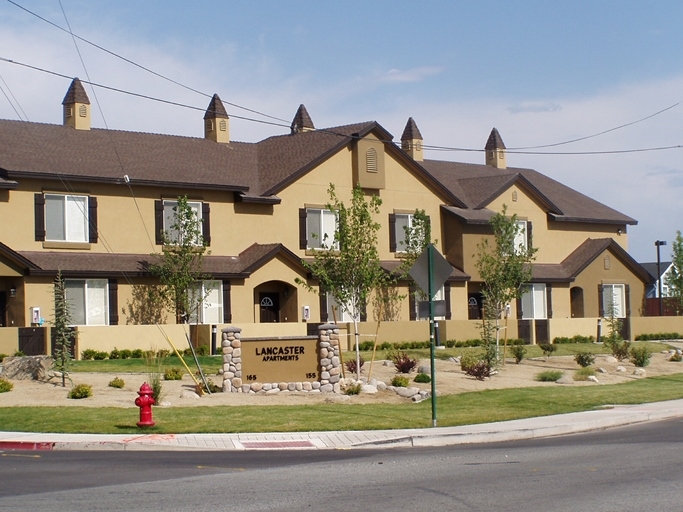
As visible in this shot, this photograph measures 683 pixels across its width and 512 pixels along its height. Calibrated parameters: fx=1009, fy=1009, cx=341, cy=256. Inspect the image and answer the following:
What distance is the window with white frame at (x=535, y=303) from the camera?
167 ft

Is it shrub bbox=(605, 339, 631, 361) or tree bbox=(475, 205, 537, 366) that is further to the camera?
tree bbox=(475, 205, 537, 366)

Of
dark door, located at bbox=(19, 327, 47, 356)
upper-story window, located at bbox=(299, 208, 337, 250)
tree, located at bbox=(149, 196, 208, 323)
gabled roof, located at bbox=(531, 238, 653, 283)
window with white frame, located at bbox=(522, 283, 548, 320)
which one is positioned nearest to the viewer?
dark door, located at bbox=(19, 327, 47, 356)

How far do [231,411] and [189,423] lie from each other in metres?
2.15

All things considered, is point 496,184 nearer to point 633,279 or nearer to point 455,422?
point 633,279

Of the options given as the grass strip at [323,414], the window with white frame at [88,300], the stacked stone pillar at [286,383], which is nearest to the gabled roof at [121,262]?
the window with white frame at [88,300]

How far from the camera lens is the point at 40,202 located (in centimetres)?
3722

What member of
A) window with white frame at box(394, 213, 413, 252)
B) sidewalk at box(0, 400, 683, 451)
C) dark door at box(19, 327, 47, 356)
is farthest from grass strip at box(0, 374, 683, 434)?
window with white frame at box(394, 213, 413, 252)

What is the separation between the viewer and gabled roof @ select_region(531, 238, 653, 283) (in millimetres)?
51406

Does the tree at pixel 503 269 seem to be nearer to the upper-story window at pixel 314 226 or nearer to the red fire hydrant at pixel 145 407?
the upper-story window at pixel 314 226

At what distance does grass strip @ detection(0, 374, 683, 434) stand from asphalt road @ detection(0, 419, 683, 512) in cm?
283

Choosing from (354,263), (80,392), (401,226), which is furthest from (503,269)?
(80,392)

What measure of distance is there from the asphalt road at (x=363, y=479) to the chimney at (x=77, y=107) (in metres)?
28.0

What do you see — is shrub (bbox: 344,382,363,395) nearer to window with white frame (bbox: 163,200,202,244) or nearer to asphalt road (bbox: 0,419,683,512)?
asphalt road (bbox: 0,419,683,512)

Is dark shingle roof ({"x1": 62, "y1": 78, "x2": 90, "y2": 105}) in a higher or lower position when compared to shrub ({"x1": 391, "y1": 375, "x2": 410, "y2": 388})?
higher
